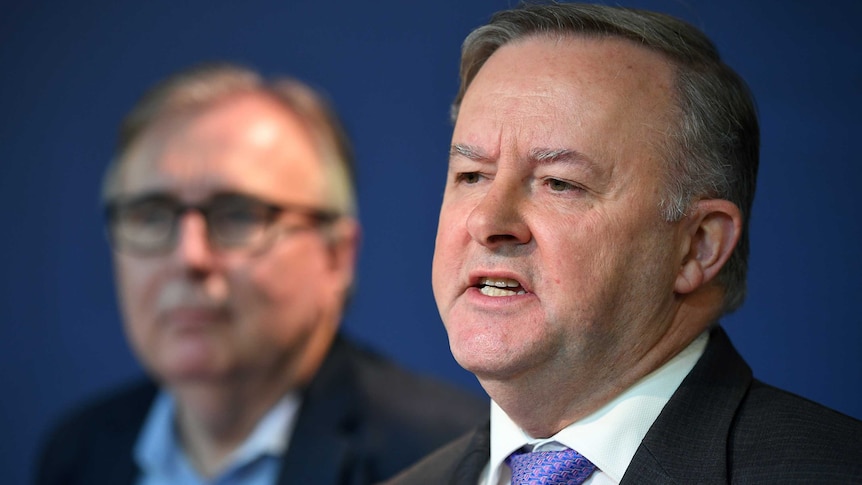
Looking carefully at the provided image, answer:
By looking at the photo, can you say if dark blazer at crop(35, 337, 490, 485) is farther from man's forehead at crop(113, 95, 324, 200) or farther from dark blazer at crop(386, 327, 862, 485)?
dark blazer at crop(386, 327, 862, 485)

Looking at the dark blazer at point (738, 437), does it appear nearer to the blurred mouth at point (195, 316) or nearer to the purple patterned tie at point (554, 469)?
the purple patterned tie at point (554, 469)

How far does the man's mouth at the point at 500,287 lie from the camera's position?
6.73 ft

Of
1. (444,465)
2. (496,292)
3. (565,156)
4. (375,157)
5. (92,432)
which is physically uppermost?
(565,156)

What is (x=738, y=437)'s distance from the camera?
195 cm

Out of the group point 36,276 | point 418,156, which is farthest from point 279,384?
point 36,276

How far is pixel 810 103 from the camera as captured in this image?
2.87 m

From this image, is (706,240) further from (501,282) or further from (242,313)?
(242,313)

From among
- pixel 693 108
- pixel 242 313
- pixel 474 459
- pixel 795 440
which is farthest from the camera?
pixel 242 313

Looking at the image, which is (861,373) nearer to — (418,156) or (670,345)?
(670,345)

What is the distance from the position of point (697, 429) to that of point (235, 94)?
2.21 meters

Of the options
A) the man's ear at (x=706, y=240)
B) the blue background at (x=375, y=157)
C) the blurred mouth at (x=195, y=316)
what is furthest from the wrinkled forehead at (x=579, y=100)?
the blurred mouth at (x=195, y=316)

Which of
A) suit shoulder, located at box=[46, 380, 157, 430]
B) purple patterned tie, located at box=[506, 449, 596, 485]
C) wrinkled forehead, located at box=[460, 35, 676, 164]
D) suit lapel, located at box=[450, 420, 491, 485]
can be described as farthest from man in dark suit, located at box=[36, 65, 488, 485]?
wrinkled forehead, located at box=[460, 35, 676, 164]

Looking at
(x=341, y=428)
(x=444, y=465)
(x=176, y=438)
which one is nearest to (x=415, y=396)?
(x=341, y=428)

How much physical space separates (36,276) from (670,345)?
3022 mm
